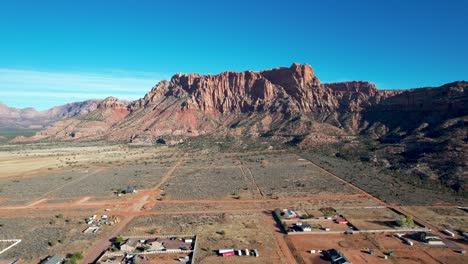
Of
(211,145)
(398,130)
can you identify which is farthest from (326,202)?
(211,145)

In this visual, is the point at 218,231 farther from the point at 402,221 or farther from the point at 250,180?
the point at 250,180

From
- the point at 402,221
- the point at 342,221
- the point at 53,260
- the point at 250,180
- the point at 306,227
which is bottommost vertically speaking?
the point at 53,260

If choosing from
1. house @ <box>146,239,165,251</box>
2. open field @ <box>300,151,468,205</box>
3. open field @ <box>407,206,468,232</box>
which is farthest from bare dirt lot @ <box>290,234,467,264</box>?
open field @ <box>300,151,468,205</box>

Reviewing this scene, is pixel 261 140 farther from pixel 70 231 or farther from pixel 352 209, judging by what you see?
pixel 70 231

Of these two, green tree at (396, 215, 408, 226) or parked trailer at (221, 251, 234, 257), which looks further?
green tree at (396, 215, 408, 226)

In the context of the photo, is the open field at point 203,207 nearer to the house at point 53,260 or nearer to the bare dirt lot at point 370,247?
the bare dirt lot at point 370,247

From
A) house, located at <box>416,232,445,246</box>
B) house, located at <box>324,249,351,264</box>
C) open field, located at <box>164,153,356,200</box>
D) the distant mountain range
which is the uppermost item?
the distant mountain range

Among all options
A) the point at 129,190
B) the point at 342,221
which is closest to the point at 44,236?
the point at 129,190

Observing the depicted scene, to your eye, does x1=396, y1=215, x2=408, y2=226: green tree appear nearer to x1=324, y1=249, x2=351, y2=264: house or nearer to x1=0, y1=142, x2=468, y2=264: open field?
x1=0, y1=142, x2=468, y2=264: open field
